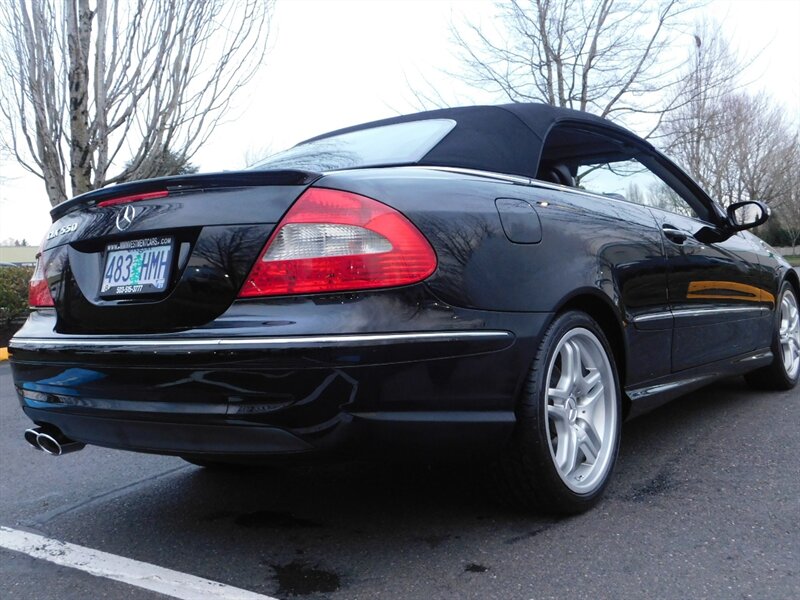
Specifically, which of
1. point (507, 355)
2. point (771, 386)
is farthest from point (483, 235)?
point (771, 386)

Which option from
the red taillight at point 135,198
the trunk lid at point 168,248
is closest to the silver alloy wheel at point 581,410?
the trunk lid at point 168,248

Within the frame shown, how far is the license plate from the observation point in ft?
7.57

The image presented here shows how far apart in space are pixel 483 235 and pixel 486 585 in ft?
3.38

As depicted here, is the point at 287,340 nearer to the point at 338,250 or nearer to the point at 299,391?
the point at 299,391

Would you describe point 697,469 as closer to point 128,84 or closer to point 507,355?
point 507,355

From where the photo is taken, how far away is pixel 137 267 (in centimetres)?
237

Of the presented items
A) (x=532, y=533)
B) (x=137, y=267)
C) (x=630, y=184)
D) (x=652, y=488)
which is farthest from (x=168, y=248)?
(x=630, y=184)

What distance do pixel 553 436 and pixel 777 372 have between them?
287cm

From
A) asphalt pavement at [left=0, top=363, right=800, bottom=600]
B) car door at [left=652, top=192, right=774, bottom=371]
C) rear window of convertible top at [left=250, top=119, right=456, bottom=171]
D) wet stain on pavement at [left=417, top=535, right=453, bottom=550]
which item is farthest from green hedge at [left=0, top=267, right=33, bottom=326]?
wet stain on pavement at [left=417, top=535, right=453, bottom=550]

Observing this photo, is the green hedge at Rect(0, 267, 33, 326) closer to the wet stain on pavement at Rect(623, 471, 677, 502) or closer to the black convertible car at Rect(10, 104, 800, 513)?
Result: the black convertible car at Rect(10, 104, 800, 513)

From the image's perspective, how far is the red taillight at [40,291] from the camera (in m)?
2.71

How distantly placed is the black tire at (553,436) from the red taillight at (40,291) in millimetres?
1662

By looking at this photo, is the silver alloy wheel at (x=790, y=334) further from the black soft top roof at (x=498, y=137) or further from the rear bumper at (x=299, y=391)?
the rear bumper at (x=299, y=391)

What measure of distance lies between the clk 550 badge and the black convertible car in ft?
0.10
